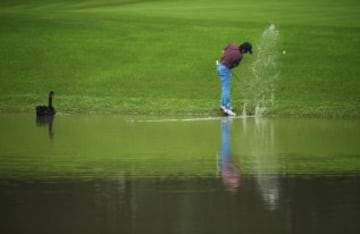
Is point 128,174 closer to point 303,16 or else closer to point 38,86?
point 38,86

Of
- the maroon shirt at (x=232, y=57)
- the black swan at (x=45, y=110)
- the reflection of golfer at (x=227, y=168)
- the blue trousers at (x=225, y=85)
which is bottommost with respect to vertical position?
the reflection of golfer at (x=227, y=168)

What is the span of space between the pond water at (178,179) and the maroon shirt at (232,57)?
351cm

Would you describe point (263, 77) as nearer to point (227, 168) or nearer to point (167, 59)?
point (167, 59)

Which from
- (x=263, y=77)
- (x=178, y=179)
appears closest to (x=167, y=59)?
(x=263, y=77)

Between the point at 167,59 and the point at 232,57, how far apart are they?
22.1ft

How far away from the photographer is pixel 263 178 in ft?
43.1

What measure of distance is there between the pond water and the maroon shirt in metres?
3.51

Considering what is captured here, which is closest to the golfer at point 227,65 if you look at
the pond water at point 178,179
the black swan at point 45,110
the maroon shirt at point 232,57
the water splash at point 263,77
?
the maroon shirt at point 232,57

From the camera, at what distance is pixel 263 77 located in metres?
28.5

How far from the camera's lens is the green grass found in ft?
85.8

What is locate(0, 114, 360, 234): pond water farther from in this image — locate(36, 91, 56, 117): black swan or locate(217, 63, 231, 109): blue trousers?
locate(217, 63, 231, 109): blue trousers

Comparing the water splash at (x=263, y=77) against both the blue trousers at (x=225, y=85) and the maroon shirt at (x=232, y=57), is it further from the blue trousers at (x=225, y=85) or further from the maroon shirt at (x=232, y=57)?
the maroon shirt at (x=232, y=57)

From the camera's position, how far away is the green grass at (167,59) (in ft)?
85.8

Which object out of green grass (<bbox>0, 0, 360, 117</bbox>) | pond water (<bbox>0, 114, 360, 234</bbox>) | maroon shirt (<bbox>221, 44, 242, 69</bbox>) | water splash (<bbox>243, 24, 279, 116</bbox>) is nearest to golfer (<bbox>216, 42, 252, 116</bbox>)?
maroon shirt (<bbox>221, 44, 242, 69</bbox>)
